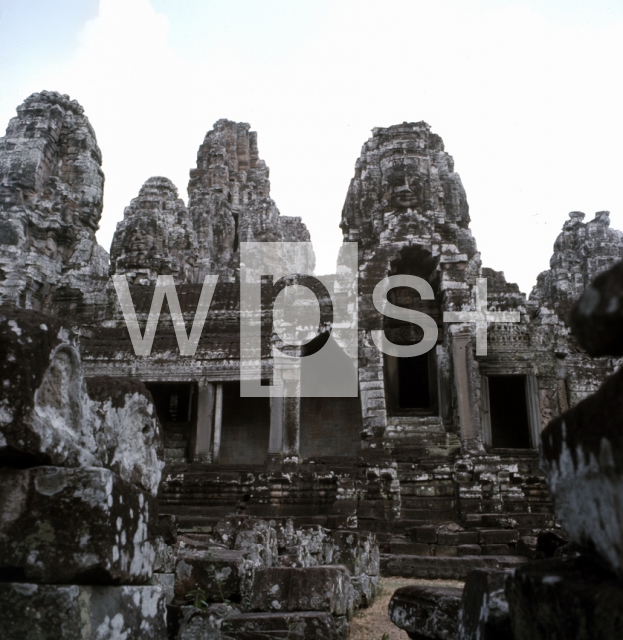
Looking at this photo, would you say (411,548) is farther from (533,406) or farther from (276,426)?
(533,406)

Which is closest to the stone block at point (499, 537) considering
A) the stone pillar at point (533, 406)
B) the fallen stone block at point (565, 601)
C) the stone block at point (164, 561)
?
the stone pillar at point (533, 406)

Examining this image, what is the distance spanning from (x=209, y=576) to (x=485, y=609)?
3082 mm

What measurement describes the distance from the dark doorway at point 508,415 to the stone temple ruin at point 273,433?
0.20 ft

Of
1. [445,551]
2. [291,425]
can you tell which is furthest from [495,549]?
[291,425]

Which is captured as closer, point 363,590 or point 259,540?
point 363,590

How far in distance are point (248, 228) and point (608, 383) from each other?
31.5 meters

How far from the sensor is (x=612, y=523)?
1.90 meters

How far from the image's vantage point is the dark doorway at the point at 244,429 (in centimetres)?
1856

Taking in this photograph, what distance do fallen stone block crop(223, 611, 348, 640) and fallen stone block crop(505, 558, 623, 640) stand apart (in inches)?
103

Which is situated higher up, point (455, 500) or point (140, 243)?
point (140, 243)

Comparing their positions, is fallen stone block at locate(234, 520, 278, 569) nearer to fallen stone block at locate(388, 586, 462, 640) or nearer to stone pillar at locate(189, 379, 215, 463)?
fallen stone block at locate(388, 586, 462, 640)

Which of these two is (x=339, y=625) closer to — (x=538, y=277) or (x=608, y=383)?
(x=608, y=383)

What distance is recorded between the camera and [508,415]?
19609 mm

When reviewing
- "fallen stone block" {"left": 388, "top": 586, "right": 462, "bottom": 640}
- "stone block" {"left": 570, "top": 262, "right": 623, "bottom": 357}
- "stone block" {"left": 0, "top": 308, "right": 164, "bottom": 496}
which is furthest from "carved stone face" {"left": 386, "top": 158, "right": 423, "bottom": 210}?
"stone block" {"left": 570, "top": 262, "right": 623, "bottom": 357}
